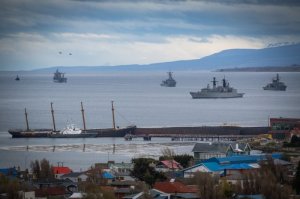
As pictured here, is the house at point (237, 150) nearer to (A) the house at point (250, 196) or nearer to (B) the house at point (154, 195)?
(B) the house at point (154, 195)

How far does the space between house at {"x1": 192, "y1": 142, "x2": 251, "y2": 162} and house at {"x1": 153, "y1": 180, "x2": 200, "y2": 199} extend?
6128 mm

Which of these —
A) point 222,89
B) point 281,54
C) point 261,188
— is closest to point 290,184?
point 261,188

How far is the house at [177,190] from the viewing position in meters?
13.2

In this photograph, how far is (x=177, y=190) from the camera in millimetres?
13484

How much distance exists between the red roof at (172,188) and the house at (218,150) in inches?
239

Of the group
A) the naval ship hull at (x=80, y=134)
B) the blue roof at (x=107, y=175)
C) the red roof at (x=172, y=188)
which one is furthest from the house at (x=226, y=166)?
the naval ship hull at (x=80, y=134)

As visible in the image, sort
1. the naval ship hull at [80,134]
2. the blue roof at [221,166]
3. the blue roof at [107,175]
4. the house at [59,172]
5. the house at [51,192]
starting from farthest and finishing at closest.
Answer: the naval ship hull at [80,134] < the house at [59,172] < the blue roof at [221,166] < the blue roof at [107,175] < the house at [51,192]

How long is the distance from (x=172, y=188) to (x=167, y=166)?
4149 millimetres

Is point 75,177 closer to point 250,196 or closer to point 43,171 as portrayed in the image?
point 43,171

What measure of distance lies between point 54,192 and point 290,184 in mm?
3700

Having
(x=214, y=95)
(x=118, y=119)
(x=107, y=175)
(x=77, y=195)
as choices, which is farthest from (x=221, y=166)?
(x=214, y=95)

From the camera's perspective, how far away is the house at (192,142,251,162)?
66.6 feet

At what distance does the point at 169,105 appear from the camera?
2213 inches

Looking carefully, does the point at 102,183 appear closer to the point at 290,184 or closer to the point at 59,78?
the point at 290,184
